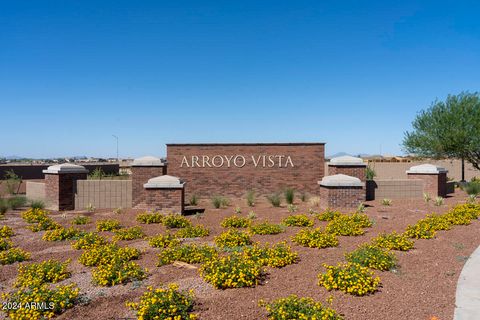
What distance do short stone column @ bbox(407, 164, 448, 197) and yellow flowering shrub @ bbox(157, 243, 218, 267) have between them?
45.7 feet

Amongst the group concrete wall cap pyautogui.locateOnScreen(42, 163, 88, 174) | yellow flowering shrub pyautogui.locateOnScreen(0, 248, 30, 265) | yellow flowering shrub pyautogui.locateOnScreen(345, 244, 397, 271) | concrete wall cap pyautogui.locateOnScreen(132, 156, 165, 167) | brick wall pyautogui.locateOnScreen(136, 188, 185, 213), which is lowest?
yellow flowering shrub pyautogui.locateOnScreen(0, 248, 30, 265)

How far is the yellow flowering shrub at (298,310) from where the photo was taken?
431 centimetres

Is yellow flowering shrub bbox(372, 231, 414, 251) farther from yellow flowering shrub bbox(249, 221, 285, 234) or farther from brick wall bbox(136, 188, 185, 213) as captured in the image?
brick wall bbox(136, 188, 185, 213)

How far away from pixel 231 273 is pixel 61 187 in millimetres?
11719

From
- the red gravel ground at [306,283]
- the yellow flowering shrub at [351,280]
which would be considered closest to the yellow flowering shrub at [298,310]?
the red gravel ground at [306,283]

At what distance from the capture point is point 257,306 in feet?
16.3

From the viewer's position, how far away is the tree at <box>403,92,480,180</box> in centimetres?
2359

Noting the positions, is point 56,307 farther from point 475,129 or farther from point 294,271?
point 475,129

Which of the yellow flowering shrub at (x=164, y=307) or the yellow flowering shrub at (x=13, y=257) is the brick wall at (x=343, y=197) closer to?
the yellow flowering shrub at (x=164, y=307)

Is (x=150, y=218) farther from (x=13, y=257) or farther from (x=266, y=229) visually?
(x=13, y=257)

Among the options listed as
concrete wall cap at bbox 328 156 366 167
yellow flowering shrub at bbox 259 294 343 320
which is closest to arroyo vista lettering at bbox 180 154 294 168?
concrete wall cap at bbox 328 156 366 167

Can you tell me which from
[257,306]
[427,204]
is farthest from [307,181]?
[257,306]

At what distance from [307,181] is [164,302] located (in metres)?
14.2

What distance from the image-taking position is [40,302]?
4.90 m
